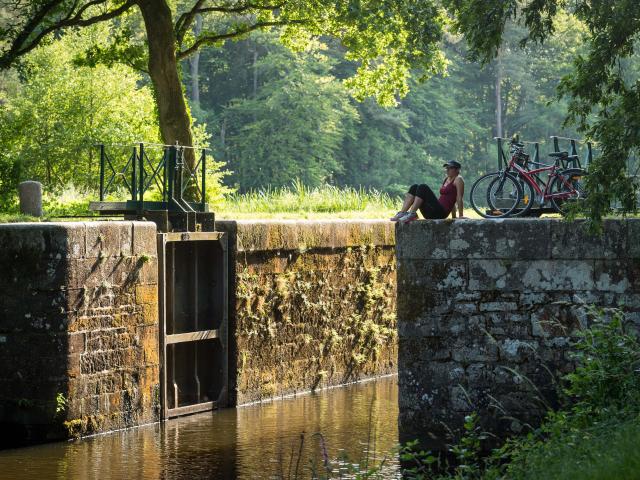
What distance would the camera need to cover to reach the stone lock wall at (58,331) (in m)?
13.3

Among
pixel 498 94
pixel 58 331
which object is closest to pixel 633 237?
pixel 58 331

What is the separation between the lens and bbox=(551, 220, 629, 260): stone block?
11586 mm

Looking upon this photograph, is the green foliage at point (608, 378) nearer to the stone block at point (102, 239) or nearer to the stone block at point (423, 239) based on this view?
the stone block at point (423, 239)

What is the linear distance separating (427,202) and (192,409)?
4.40 meters

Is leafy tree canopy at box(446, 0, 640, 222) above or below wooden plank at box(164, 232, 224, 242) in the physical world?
above

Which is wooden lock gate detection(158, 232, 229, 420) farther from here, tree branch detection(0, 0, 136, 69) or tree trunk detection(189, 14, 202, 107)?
tree trunk detection(189, 14, 202, 107)

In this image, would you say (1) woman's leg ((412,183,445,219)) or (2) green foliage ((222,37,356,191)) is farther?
(2) green foliage ((222,37,356,191))

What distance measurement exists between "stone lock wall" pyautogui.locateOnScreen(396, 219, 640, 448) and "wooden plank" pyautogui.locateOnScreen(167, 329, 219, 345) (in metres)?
3.89

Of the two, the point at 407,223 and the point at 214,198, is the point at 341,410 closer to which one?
the point at 407,223

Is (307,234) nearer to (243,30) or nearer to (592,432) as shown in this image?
(243,30)

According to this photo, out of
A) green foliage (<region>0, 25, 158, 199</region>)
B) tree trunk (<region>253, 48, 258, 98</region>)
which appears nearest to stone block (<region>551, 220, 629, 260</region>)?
green foliage (<region>0, 25, 158, 199</region>)

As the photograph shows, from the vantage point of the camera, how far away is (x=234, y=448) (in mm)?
13203

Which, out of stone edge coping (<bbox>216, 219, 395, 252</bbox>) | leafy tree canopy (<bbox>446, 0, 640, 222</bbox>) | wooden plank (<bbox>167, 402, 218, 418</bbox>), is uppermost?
leafy tree canopy (<bbox>446, 0, 640, 222</bbox>)

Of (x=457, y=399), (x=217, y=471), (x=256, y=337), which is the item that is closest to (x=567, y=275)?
(x=457, y=399)
